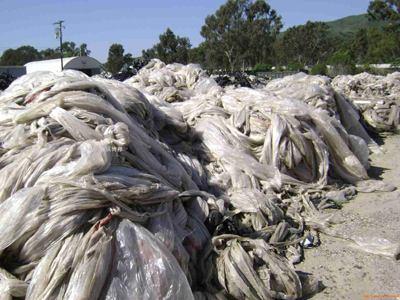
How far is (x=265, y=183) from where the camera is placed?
5145 mm

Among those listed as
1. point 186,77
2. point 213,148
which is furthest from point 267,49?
point 213,148

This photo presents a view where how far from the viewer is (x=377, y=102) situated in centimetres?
1072

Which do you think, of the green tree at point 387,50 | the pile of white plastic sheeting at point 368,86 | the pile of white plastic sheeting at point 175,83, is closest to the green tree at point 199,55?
the green tree at point 387,50

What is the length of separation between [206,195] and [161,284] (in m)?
1.48

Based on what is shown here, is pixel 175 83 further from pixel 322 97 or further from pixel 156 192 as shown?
pixel 156 192

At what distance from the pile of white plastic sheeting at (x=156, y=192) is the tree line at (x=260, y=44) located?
114 ft

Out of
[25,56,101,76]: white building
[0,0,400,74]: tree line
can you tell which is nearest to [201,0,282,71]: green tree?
[0,0,400,74]: tree line

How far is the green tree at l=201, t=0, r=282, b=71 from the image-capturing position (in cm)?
4894

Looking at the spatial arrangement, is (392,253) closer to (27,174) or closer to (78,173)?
(78,173)

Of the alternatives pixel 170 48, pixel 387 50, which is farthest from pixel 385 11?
pixel 170 48

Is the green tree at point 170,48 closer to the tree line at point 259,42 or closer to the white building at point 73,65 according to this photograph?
the tree line at point 259,42

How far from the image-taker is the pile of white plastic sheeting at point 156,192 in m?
2.74

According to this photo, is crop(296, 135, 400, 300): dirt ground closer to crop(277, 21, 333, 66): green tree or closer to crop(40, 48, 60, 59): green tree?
crop(277, 21, 333, 66): green tree

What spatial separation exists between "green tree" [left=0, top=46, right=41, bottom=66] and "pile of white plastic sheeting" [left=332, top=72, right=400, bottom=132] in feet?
192
